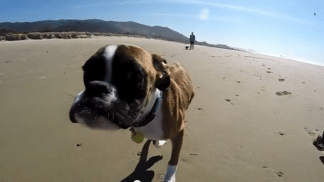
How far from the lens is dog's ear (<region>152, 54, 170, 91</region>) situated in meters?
2.08

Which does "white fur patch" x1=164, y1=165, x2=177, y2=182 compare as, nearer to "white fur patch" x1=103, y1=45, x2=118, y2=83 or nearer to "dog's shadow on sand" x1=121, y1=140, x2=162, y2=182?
"dog's shadow on sand" x1=121, y1=140, x2=162, y2=182

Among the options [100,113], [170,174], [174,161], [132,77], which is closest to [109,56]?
[132,77]

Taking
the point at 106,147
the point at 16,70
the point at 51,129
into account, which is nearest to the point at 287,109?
the point at 106,147

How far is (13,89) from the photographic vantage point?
16.5 feet

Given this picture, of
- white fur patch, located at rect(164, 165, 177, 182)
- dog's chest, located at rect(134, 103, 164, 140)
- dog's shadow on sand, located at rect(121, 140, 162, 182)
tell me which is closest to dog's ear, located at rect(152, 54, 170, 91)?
dog's chest, located at rect(134, 103, 164, 140)

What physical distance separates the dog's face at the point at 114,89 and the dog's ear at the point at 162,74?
0.16 metres

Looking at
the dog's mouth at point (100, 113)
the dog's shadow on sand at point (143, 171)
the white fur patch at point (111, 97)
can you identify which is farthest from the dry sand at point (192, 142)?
the white fur patch at point (111, 97)

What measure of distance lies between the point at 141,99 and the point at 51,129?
250 cm

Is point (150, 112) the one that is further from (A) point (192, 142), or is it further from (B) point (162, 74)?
(A) point (192, 142)

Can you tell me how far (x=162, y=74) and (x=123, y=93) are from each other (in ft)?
2.02

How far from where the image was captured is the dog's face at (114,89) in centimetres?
155

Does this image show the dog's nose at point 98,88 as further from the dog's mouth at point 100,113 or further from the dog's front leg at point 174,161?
the dog's front leg at point 174,161

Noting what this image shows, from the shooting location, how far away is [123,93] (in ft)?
5.53

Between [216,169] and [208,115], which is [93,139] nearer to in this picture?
[216,169]
